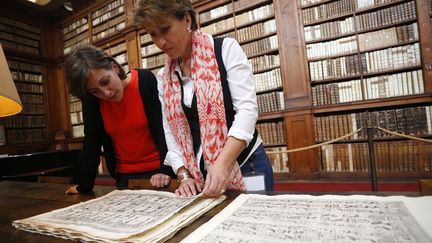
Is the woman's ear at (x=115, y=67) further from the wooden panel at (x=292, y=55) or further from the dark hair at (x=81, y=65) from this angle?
the wooden panel at (x=292, y=55)

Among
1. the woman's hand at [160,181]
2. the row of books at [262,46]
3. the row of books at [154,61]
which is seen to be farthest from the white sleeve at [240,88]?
the row of books at [154,61]

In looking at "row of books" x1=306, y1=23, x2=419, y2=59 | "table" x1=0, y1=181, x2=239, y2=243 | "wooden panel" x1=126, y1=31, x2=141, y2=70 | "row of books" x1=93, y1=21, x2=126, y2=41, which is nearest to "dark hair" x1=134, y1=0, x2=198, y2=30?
"table" x1=0, y1=181, x2=239, y2=243

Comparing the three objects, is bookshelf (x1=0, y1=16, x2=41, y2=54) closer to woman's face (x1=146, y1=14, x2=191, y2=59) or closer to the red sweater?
the red sweater

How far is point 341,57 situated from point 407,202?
3.10 metres

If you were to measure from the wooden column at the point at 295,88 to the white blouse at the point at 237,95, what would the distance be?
97.0 inches

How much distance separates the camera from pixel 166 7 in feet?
3.24

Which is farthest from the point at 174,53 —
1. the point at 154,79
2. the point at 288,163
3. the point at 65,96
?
the point at 65,96

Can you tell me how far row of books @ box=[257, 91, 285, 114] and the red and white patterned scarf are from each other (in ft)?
8.87

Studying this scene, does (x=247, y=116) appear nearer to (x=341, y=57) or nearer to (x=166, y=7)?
(x=166, y=7)

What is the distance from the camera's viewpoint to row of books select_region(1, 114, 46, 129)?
5355mm

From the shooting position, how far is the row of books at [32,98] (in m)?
5.64

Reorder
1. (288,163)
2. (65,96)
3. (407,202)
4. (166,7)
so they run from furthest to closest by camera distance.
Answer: (65,96)
(288,163)
(166,7)
(407,202)

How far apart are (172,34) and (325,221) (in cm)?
84

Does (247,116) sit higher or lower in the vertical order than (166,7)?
lower
